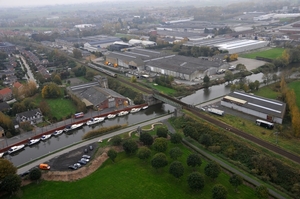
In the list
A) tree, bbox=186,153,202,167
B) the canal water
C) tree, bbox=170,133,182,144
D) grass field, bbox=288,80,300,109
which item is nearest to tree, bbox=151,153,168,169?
tree, bbox=186,153,202,167

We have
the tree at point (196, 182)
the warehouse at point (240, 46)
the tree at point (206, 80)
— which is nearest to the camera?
the tree at point (196, 182)

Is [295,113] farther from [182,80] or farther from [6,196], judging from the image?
[6,196]

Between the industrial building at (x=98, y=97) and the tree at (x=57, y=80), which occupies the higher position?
the tree at (x=57, y=80)

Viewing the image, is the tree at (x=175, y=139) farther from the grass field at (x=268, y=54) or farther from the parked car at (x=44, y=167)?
the grass field at (x=268, y=54)

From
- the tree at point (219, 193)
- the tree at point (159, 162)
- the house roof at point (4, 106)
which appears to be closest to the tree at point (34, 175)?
the tree at point (159, 162)

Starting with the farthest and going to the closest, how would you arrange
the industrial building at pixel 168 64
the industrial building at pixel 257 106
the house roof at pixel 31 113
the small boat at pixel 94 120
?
the industrial building at pixel 168 64, the small boat at pixel 94 120, the house roof at pixel 31 113, the industrial building at pixel 257 106

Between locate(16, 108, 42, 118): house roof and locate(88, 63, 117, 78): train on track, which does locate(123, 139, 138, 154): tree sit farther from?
locate(88, 63, 117, 78): train on track

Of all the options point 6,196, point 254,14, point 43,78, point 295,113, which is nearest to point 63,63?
point 43,78
